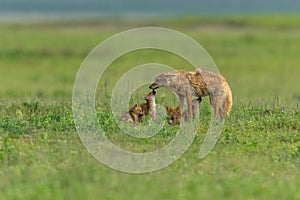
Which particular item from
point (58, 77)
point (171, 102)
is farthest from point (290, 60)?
point (171, 102)

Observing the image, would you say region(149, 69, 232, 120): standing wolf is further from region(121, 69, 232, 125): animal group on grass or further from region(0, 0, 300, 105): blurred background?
region(0, 0, 300, 105): blurred background

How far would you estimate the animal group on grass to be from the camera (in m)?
11.9

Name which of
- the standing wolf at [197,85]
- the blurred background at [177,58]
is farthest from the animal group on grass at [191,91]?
the blurred background at [177,58]

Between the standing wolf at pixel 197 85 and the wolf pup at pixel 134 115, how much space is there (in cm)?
41

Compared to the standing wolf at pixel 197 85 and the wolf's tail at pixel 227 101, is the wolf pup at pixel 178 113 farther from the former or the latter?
the wolf's tail at pixel 227 101

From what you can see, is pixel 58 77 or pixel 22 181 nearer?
pixel 22 181

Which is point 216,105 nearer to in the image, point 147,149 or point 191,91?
point 191,91

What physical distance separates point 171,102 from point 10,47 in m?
19.8

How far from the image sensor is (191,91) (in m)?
11.9

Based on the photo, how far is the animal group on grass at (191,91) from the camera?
1188 centimetres

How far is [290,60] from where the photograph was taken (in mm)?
30531

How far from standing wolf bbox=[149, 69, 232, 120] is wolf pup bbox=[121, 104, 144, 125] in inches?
16.1

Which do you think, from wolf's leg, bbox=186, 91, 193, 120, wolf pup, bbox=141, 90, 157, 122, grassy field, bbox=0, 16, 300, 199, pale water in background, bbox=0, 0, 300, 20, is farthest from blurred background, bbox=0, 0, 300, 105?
pale water in background, bbox=0, 0, 300, 20

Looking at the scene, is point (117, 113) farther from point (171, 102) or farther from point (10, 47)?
point (10, 47)
